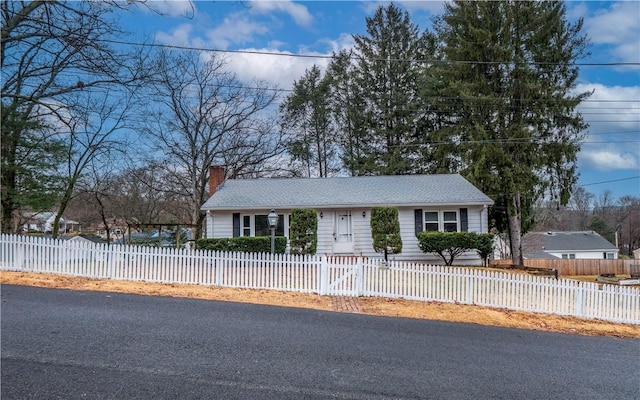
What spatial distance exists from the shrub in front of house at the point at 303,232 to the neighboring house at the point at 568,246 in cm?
3269

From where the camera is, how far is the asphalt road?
154 inches

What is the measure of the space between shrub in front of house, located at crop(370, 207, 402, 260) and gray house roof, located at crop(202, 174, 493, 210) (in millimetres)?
950

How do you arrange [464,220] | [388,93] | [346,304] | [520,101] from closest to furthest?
1. [346,304]
2. [464,220]
3. [520,101]
4. [388,93]

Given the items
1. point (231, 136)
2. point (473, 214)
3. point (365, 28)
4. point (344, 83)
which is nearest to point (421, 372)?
point (473, 214)

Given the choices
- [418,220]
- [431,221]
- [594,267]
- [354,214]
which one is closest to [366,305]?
[354,214]

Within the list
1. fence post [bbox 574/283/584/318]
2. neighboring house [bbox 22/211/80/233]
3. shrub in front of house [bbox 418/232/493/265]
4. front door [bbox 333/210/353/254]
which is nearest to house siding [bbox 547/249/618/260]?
shrub in front of house [bbox 418/232/493/265]

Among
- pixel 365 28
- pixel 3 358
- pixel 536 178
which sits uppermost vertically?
pixel 365 28

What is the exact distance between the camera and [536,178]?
2025cm

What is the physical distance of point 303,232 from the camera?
51.2ft

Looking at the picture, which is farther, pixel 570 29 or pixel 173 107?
pixel 173 107

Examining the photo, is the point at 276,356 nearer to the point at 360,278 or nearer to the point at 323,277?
the point at 323,277

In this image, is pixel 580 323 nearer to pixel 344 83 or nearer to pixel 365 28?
pixel 344 83

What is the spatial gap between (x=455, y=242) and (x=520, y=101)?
9.62 m

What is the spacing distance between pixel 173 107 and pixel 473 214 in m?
17.3
